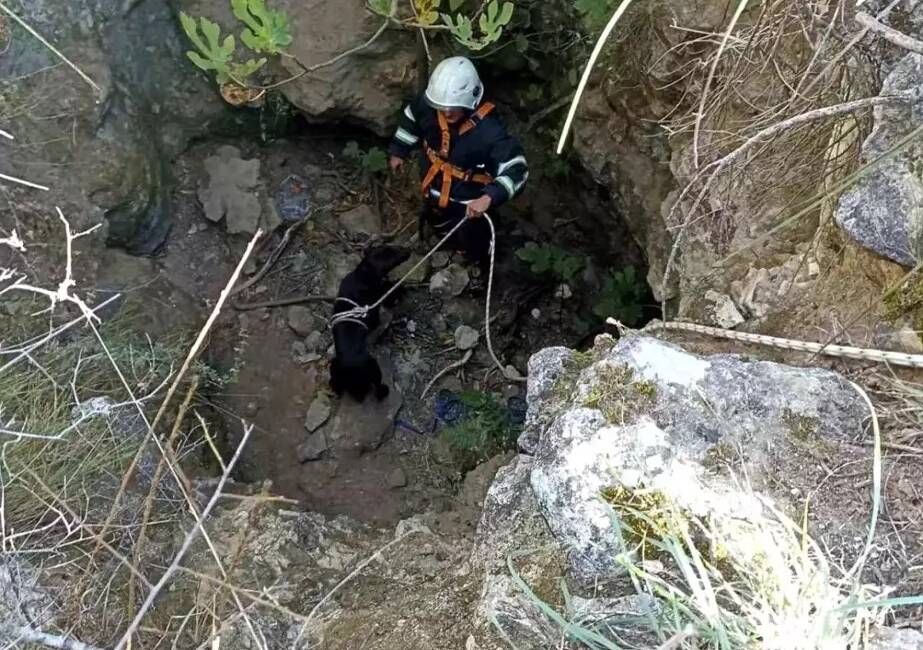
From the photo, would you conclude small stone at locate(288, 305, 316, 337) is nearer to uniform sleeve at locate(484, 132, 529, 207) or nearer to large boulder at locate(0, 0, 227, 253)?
large boulder at locate(0, 0, 227, 253)

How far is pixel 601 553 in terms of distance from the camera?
72.8 inches

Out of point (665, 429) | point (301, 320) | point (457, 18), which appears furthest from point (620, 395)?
point (301, 320)

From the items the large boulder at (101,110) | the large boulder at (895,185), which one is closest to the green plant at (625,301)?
the large boulder at (895,185)

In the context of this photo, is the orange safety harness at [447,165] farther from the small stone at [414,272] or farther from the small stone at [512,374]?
the small stone at [512,374]

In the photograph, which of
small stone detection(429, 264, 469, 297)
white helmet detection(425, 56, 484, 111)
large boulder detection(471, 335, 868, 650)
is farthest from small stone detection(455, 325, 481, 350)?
large boulder detection(471, 335, 868, 650)

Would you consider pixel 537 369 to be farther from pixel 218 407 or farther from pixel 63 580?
pixel 218 407

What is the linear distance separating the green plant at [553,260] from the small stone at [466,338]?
0.60 meters

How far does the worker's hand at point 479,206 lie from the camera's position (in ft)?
13.4

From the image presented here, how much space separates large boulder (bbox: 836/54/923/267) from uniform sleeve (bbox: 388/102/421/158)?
2756mm

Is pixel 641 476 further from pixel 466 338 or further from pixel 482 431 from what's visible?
pixel 466 338

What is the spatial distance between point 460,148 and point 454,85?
1.34 feet

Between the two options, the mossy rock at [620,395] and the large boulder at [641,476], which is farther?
the mossy rock at [620,395]

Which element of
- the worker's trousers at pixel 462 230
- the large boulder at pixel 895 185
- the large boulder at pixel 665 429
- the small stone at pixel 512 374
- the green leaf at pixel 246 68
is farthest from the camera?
the small stone at pixel 512 374

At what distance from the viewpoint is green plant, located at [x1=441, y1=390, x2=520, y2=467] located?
4.32 metres
